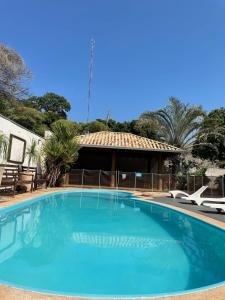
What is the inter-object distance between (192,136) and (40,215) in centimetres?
1771

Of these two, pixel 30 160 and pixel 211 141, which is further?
pixel 211 141

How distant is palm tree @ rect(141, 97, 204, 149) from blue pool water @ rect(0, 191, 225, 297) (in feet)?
48.0

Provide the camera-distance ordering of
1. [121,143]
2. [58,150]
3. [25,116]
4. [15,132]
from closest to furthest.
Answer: [15,132] → [58,150] → [121,143] → [25,116]

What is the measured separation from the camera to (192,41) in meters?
15.1

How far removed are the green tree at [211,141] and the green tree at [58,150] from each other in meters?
10.7

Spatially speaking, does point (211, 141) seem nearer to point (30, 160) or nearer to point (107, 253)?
point (30, 160)

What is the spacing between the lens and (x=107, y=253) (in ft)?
18.0

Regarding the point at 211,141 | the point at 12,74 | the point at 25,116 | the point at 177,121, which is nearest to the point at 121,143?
the point at 177,121

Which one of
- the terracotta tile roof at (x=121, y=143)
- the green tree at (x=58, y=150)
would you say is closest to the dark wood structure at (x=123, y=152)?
the terracotta tile roof at (x=121, y=143)

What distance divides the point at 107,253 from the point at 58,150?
44.2 ft

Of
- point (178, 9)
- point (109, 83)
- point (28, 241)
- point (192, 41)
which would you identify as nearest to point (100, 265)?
point (28, 241)

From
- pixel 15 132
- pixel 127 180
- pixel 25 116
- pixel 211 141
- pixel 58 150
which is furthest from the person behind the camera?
pixel 25 116

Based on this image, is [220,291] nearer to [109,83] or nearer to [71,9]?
[71,9]

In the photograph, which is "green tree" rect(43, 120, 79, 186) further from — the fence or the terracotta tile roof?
the terracotta tile roof
